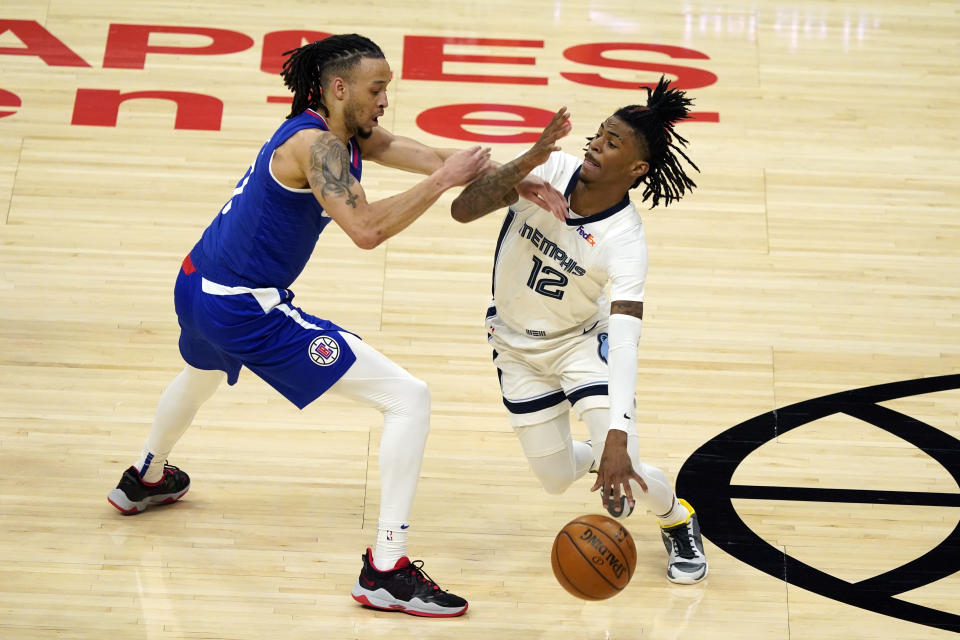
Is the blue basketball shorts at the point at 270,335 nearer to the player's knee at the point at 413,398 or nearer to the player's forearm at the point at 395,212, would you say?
the player's knee at the point at 413,398

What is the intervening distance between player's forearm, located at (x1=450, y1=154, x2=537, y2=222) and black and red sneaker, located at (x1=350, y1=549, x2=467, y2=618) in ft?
4.45

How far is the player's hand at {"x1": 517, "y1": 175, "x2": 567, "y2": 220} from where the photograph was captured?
439cm

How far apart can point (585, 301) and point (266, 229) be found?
125cm

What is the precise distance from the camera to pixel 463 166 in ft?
13.9

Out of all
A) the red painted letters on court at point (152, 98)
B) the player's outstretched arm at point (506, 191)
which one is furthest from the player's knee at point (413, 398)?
the red painted letters on court at point (152, 98)

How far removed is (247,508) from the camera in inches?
199

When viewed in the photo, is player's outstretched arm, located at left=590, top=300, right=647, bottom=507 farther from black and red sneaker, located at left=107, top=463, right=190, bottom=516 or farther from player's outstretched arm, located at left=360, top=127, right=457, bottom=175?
black and red sneaker, located at left=107, top=463, right=190, bottom=516

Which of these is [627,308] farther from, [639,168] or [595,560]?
[595,560]

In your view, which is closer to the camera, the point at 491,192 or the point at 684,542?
the point at 491,192

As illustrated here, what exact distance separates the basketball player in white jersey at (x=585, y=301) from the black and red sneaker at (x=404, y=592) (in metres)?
0.65

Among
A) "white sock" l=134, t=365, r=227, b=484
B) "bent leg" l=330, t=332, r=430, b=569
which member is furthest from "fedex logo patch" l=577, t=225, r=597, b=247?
"white sock" l=134, t=365, r=227, b=484

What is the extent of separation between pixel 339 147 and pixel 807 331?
295 centimetres

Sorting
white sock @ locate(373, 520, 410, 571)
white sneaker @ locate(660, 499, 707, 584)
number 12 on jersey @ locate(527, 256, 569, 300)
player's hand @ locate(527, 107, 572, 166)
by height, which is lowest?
white sneaker @ locate(660, 499, 707, 584)

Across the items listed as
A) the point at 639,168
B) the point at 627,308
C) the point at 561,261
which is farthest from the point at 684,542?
the point at 639,168
